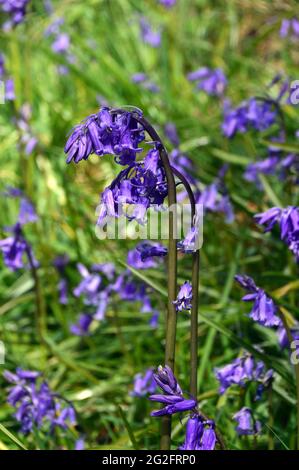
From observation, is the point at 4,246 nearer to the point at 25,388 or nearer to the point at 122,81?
the point at 25,388

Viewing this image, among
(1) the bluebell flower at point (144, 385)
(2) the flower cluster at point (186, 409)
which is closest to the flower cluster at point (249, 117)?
(1) the bluebell flower at point (144, 385)

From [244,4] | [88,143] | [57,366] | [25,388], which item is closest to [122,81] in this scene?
[244,4]

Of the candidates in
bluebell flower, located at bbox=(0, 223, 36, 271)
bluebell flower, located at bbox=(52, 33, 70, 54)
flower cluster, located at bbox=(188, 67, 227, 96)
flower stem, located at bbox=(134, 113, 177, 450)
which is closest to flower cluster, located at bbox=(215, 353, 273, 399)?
flower stem, located at bbox=(134, 113, 177, 450)

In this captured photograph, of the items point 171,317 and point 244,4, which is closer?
point 171,317

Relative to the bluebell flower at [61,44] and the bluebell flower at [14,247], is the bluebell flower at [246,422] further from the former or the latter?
the bluebell flower at [61,44]

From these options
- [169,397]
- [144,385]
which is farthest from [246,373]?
[144,385]

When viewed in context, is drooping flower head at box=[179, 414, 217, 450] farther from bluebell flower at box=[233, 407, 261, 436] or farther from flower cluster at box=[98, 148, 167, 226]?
flower cluster at box=[98, 148, 167, 226]

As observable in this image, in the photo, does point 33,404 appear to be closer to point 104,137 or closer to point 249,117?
point 104,137

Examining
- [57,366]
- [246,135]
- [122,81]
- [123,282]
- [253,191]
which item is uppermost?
[122,81]
